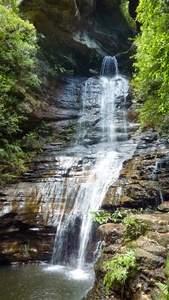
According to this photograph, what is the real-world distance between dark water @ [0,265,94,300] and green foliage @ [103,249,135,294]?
194 centimetres

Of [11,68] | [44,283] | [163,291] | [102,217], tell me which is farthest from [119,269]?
[11,68]

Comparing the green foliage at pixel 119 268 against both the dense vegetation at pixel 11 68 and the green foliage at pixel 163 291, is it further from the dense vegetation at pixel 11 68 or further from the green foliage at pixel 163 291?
the dense vegetation at pixel 11 68

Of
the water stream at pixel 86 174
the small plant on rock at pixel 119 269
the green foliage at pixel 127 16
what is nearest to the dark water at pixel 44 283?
the water stream at pixel 86 174

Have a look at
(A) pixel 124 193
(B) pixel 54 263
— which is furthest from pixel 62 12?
(B) pixel 54 263

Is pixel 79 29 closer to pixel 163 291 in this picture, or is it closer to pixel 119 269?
pixel 119 269

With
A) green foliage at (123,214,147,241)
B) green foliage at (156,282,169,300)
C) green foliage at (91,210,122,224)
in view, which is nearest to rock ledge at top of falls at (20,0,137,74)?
green foliage at (91,210,122,224)

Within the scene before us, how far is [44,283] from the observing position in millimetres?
5445

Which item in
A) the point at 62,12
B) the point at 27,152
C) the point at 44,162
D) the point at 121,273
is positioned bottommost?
the point at 121,273

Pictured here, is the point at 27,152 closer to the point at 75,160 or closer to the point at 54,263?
the point at 75,160

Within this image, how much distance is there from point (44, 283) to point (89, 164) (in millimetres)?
6674

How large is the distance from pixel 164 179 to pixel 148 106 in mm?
3203

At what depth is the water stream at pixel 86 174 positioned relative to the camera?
22.7ft

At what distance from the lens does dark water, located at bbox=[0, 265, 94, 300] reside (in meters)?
4.78

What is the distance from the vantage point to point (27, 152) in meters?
12.8
